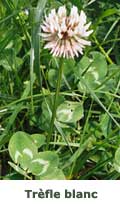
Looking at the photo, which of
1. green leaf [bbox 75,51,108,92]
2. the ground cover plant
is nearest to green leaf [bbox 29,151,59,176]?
the ground cover plant

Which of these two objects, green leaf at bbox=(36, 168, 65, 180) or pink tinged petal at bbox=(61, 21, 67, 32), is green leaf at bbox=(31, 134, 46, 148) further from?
pink tinged petal at bbox=(61, 21, 67, 32)

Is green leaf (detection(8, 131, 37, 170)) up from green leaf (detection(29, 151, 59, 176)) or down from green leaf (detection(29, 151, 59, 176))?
up

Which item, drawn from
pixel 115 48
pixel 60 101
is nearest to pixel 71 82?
pixel 60 101

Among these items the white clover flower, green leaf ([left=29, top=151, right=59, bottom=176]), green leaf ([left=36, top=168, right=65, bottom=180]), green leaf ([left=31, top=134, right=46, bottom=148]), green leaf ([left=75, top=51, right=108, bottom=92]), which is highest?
the white clover flower

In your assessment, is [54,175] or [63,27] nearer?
[63,27]

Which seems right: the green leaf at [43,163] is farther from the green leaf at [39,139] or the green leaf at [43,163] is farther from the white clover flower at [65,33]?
the white clover flower at [65,33]

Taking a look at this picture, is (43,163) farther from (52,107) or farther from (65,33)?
(65,33)

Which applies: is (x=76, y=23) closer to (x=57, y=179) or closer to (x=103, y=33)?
(x=57, y=179)

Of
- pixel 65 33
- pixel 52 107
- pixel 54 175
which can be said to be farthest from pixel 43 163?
pixel 65 33

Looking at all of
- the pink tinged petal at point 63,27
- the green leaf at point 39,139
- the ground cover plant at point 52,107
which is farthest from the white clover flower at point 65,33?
the green leaf at point 39,139
